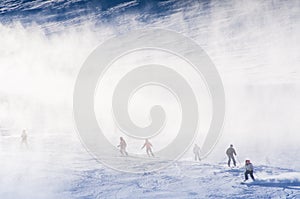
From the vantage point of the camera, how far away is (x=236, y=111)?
59844 millimetres

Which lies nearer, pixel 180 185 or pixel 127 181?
pixel 180 185

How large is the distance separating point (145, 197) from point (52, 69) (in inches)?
1949

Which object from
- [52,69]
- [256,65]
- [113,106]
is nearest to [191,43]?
[256,65]

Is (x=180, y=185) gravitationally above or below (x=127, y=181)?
below

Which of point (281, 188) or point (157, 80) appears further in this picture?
point (157, 80)

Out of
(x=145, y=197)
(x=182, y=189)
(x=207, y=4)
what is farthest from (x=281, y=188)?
(x=207, y=4)

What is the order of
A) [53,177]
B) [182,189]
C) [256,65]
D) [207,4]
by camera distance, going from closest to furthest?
[182,189] → [53,177] → [207,4] → [256,65]

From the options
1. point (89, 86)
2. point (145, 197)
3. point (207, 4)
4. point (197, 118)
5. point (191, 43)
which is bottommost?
point (145, 197)

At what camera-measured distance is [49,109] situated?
5625 centimetres

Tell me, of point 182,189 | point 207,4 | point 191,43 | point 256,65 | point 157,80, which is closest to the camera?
point 182,189

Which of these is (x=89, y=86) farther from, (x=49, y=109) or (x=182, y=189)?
(x=182, y=189)

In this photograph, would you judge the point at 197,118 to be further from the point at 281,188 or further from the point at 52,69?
the point at 281,188

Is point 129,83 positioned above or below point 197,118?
above

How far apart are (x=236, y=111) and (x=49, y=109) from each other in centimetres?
3317
